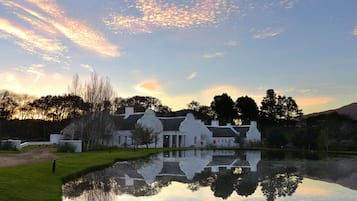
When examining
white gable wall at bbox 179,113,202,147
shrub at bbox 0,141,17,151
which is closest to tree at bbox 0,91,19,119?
white gable wall at bbox 179,113,202,147

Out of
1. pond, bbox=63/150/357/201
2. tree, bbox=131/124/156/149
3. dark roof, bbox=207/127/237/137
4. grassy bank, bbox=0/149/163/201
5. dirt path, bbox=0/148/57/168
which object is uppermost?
dark roof, bbox=207/127/237/137

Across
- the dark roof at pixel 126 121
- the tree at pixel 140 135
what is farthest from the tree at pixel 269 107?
the tree at pixel 140 135

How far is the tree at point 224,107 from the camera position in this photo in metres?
91.6

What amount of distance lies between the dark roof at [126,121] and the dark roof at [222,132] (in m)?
21.2

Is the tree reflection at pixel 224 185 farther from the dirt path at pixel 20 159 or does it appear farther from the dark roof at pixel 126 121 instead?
the dark roof at pixel 126 121

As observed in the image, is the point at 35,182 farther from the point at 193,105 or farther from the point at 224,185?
the point at 193,105

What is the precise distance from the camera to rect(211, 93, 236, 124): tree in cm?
9162

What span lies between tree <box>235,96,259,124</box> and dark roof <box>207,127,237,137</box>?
1553 centimetres

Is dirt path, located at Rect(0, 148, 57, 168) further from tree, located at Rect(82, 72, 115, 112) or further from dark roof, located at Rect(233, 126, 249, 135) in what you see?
dark roof, located at Rect(233, 126, 249, 135)

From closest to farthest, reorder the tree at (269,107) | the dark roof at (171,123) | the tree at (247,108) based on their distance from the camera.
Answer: the dark roof at (171,123) → the tree at (247,108) → the tree at (269,107)

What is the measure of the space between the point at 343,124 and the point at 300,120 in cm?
2988

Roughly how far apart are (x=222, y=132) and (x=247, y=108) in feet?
56.9

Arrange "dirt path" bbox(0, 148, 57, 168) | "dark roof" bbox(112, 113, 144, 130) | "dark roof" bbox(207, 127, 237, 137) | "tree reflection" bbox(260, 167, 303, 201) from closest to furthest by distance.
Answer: "tree reflection" bbox(260, 167, 303, 201), "dirt path" bbox(0, 148, 57, 168), "dark roof" bbox(112, 113, 144, 130), "dark roof" bbox(207, 127, 237, 137)

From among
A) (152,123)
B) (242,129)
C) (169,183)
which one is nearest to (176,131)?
(152,123)
